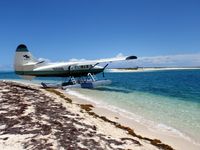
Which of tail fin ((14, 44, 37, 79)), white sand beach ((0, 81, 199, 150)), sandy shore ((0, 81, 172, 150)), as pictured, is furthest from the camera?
tail fin ((14, 44, 37, 79))

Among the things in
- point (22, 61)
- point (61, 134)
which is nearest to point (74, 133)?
point (61, 134)

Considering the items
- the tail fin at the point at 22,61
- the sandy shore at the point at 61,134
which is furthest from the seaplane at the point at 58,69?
the sandy shore at the point at 61,134

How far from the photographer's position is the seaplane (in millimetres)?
43406

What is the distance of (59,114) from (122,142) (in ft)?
21.5

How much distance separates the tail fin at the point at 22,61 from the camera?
142 feet

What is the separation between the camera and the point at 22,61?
43500 mm

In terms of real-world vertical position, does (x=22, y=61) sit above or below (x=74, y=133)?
above

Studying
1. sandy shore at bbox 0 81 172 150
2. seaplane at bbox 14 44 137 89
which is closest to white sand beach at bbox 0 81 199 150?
sandy shore at bbox 0 81 172 150

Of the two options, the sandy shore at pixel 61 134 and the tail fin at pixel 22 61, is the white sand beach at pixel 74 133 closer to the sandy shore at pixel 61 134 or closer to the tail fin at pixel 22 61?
the sandy shore at pixel 61 134

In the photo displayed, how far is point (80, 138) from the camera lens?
12211 mm

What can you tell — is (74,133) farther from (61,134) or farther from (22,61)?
(22,61)

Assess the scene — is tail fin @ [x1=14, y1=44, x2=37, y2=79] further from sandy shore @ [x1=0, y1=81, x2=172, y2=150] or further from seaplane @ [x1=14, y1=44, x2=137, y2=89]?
sandy shore @ [x1=0, y1=81, x2=172, y2=150]

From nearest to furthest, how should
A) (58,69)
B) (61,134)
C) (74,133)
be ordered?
(61,134)
(74,133)
(58,69)

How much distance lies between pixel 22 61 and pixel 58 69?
5682 millimetres
